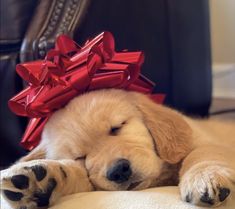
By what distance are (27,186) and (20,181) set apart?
0.8 inches

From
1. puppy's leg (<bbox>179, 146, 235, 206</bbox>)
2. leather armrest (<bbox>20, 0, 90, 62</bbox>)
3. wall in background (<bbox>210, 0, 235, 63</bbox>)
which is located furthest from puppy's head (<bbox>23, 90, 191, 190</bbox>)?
wall in background (<bbox>210, 0, 235, 63</bbox>)

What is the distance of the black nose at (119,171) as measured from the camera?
1175 mm

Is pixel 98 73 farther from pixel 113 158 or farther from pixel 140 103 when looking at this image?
pixel 113 158

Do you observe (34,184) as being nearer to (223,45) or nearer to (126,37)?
(126,37)

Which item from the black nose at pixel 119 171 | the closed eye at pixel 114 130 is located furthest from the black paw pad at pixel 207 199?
the closed eye at pixel 114 130

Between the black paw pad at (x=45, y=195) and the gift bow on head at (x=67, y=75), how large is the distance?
32cm

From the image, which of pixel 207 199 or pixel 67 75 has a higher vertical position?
pixel 67 75

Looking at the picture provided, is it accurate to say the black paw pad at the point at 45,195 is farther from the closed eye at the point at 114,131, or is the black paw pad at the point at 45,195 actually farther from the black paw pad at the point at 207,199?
the black paw pad at the point at 207,199

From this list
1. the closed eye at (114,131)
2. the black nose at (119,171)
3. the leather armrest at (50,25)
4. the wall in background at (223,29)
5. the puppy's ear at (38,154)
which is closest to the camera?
the black nose at (119,171)

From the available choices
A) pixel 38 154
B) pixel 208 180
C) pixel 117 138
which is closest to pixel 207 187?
pixel 208 180

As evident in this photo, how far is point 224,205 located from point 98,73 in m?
0.59

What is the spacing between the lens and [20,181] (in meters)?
1.10

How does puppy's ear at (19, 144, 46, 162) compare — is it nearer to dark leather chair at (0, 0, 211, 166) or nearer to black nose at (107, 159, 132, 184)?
black nose at (107, 159, 132, 184)

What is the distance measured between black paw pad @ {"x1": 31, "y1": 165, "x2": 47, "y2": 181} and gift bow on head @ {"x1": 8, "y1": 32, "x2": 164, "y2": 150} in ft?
1.01
